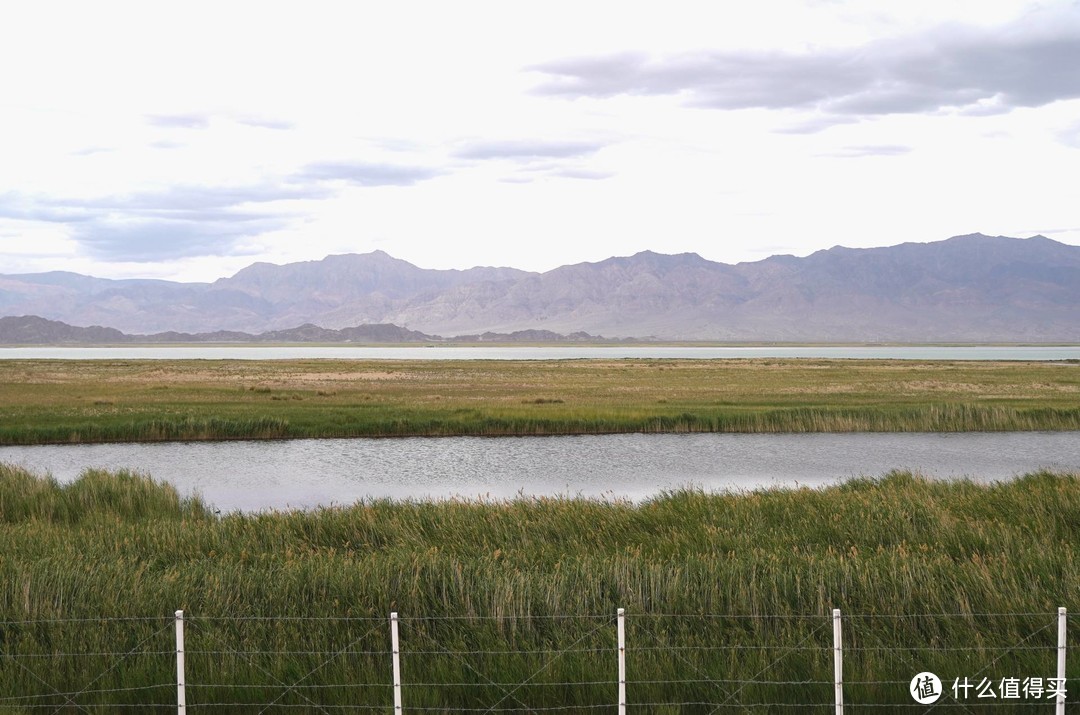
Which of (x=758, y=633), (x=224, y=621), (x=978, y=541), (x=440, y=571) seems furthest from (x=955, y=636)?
(x=224, y=621)

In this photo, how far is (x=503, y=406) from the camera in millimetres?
55281

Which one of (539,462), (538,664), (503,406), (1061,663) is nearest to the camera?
(1061,663)

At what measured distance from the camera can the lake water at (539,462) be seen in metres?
30.6

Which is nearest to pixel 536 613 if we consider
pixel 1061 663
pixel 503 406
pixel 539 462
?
pixel 1061 663

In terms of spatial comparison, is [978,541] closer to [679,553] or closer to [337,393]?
[679,553]

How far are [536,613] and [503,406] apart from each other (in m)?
42.2

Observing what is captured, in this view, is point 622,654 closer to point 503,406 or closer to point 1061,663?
point 1061,663

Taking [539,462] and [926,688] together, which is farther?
[539,462]

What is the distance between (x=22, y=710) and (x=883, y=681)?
9.88 meters

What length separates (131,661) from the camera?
11828mm

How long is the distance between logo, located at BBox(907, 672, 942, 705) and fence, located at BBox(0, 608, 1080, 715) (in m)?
0.02

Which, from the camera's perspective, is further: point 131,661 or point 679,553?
point 679,553

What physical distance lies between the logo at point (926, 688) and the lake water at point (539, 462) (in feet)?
51.2

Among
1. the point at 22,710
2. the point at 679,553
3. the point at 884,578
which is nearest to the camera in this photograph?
the point at 22,710
